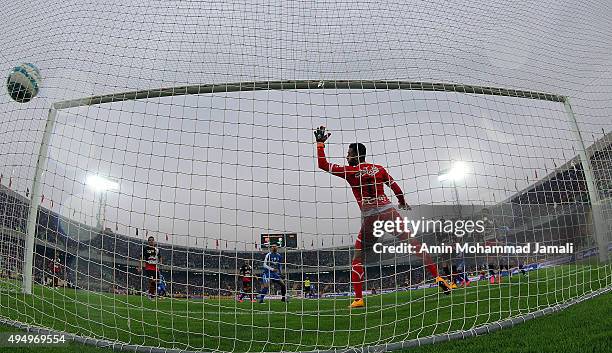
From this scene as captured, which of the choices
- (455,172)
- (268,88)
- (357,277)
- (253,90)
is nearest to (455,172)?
(455,172)

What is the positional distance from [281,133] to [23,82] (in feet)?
10.4

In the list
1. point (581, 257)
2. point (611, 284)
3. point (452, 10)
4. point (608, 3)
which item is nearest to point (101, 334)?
point (611, 284)

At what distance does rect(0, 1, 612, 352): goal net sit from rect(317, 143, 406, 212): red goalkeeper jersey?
1.0 inches

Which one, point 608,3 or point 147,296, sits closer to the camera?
point 608,3

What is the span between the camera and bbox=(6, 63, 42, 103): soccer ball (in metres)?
4.79

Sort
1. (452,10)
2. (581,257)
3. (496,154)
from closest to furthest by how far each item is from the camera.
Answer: (496,154) < (452,10) < (581,257)

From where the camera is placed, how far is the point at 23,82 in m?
4.82

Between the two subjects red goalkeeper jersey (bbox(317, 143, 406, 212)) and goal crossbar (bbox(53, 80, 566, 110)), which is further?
red goalkeeper jersey (bbox(317, 143, 406, 212))

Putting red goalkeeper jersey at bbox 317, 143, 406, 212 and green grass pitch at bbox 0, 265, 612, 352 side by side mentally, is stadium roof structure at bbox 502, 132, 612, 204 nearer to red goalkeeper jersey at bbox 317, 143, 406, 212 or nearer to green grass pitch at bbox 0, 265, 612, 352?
green grass pitch at bbox 0, 265, 612, 352

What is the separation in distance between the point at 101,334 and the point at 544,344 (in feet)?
11.1

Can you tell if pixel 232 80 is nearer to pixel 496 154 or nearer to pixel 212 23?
pixel 212 23

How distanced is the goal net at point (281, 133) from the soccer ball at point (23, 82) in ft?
0.46

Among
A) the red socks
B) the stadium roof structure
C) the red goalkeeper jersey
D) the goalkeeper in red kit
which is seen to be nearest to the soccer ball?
the red goalkeeper jersey

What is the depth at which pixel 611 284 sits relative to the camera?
4.30 metres
